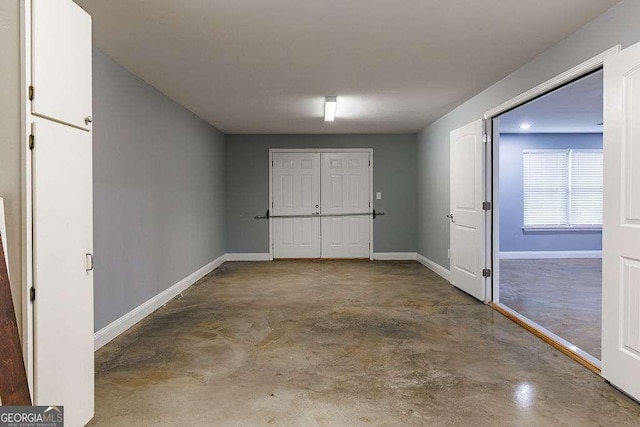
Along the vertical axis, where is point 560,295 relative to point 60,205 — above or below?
below

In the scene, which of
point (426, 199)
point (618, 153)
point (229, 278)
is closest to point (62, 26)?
point (618, 153)

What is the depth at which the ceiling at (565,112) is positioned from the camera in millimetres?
4742

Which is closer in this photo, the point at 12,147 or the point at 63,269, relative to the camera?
the point at 12,147

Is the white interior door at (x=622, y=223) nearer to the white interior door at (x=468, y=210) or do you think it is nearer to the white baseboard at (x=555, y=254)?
the white interior door at (x=468, y=210)

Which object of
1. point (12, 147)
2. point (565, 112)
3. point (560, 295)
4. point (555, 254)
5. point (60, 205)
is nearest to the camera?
point (12, 147)

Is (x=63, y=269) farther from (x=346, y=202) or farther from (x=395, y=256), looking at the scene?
(x=395, y=256)

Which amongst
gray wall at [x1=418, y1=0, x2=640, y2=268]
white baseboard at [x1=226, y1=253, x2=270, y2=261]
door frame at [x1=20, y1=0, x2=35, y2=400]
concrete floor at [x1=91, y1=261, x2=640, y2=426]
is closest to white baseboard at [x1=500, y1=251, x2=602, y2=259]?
gray wall at [x1=418, y1=0, x2=640, y2=268]

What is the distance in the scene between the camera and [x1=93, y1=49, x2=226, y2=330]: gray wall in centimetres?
332

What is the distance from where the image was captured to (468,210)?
15.9 ft

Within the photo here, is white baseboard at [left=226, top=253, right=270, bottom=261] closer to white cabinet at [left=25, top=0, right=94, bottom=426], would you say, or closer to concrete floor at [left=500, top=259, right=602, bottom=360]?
concrete floor at [left=500, top=259, right=602, bottom=360]

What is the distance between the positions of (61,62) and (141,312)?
9.22 feet

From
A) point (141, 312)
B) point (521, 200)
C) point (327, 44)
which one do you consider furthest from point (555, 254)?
point (141, 312)

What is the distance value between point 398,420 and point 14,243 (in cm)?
199

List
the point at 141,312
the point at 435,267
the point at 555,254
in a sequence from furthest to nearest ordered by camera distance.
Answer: the point at 555,254, the point at 435,267, the point at 141,312
